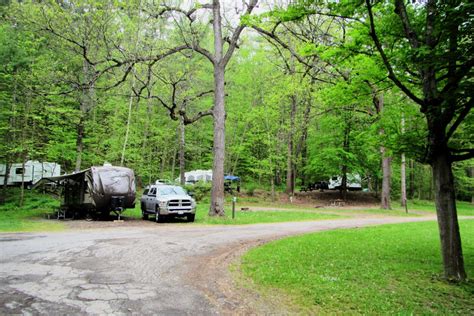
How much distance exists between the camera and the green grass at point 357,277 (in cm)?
505

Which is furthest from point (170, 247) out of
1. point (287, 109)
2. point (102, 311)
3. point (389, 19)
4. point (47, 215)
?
point (287, 109)

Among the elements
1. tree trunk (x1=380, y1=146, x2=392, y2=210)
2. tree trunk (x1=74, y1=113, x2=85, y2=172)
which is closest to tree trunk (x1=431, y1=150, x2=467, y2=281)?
tree trunk (x1=380, y1=146, x2=392, y2=210)

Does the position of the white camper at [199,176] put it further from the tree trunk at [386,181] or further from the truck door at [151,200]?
the tree trunk at [386,181]

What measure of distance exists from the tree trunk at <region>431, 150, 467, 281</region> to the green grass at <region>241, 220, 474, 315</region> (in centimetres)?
31

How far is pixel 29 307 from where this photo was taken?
15.0ft

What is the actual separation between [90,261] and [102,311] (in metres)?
3.27

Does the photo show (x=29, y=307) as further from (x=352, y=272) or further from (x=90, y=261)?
(x=352, y=272)

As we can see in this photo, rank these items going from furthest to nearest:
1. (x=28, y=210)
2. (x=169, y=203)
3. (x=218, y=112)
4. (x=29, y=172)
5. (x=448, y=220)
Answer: (x=29, y=172) → (x=28, y=210) → (x=218, y=112) → (x=169, y=203) → (x=448, y=220)

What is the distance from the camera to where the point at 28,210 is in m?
21.4

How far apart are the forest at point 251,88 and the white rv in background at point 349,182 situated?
4.58ft

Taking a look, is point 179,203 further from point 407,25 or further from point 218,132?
point 407,25

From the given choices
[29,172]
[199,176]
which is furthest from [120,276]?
[199,176]

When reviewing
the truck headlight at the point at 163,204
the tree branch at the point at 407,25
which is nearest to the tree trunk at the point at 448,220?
the tree branch at the point at 407,25

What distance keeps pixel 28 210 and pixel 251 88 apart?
744 inches
